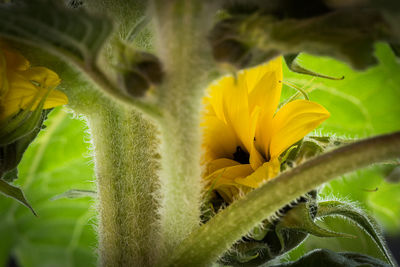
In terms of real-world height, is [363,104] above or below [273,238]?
above

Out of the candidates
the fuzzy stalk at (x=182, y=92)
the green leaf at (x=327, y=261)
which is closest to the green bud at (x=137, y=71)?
the fuzzy stalk at (x=182, y=92)

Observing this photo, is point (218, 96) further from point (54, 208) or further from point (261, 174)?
point (54, 208)

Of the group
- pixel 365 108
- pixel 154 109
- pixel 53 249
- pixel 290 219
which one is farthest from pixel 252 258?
pixel 53 249

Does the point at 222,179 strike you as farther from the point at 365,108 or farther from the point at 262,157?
the point at 365,108

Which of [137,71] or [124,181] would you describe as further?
[124,181]

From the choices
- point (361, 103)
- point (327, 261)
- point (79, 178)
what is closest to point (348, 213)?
point (327, 261)

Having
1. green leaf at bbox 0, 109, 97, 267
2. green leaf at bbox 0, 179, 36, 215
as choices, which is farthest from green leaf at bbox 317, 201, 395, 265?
green leaf at bbox 0, 109, 97, 267

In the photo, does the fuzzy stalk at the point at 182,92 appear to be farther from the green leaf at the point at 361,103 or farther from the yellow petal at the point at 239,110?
the green leaf at the point at 361,103
